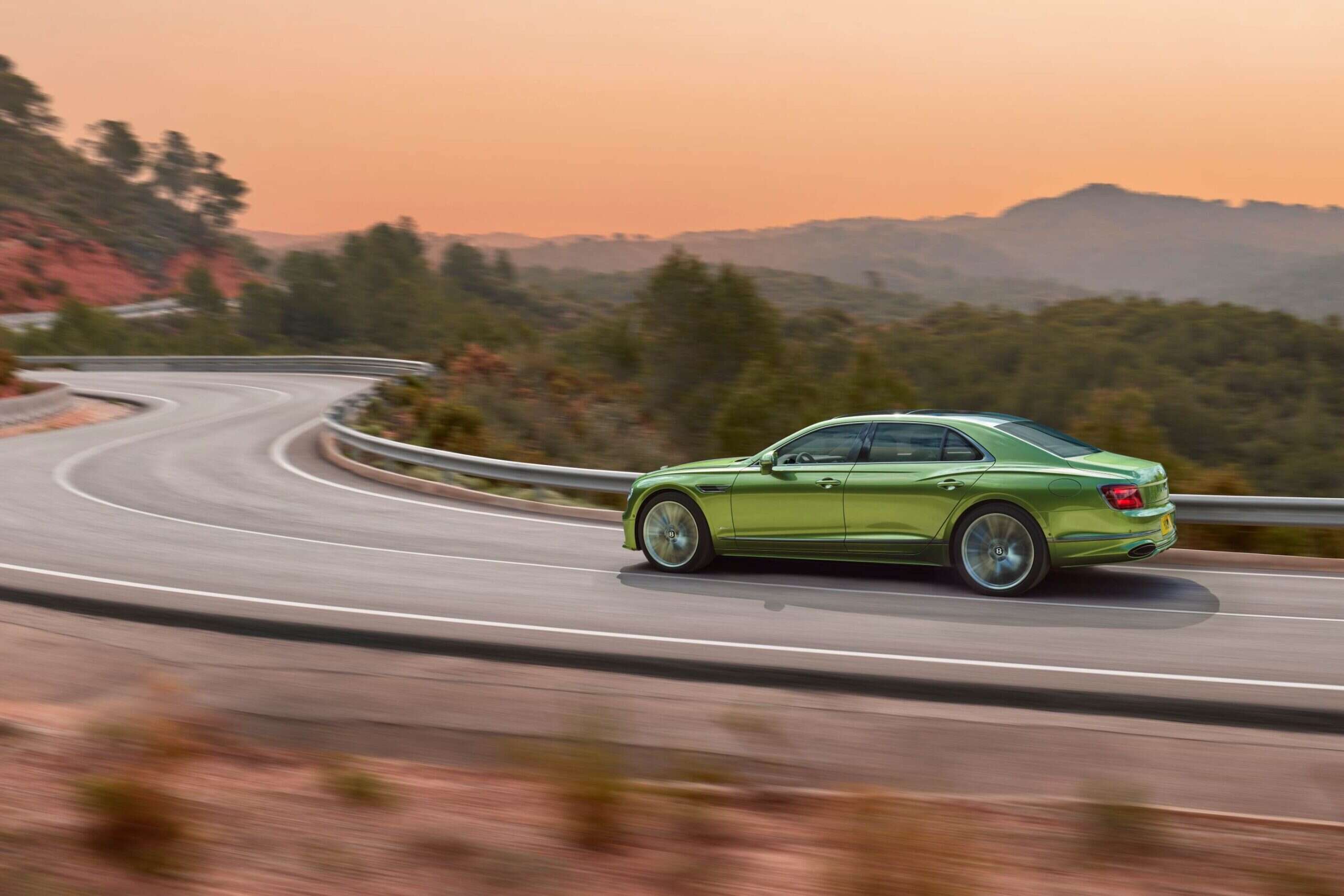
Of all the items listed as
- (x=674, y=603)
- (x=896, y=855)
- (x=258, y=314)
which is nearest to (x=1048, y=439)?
(x=674, y=603)

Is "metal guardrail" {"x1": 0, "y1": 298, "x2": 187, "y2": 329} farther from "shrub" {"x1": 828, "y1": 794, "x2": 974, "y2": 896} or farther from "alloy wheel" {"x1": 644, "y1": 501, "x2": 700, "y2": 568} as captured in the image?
"shrub" {"x1": 828, "y1": 794, "x2": 974, "y2": 896}

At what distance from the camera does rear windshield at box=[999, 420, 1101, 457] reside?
30.1ft

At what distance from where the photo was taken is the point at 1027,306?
123 m

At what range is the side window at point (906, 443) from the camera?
30.8ft

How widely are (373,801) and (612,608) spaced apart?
13.8ft

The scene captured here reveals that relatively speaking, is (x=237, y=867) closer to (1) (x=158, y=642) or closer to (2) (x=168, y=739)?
(2) (x=168, y=739)

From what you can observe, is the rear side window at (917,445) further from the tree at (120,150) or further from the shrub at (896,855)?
the tree at (120,150)

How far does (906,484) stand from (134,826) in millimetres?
6406

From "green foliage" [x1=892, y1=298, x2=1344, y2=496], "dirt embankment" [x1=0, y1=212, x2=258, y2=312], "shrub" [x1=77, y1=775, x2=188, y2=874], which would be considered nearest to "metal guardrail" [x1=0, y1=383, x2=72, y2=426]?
"shrub" [x1=77, y1=775, x2=188, y2=874]

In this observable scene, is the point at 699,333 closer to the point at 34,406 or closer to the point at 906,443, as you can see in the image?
the point at 34,406

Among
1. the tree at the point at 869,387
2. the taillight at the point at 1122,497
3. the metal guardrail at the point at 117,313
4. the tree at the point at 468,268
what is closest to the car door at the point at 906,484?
the taillight at the point at 1122,497

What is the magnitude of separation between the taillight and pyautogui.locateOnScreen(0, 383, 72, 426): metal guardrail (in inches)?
1017

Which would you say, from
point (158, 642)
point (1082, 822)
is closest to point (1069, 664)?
point (1082, 822)

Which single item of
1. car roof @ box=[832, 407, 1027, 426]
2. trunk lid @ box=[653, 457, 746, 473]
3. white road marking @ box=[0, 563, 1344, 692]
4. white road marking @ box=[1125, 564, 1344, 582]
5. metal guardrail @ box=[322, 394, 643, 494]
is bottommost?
white road marking @ box=[0, 563, 1344, 692]
